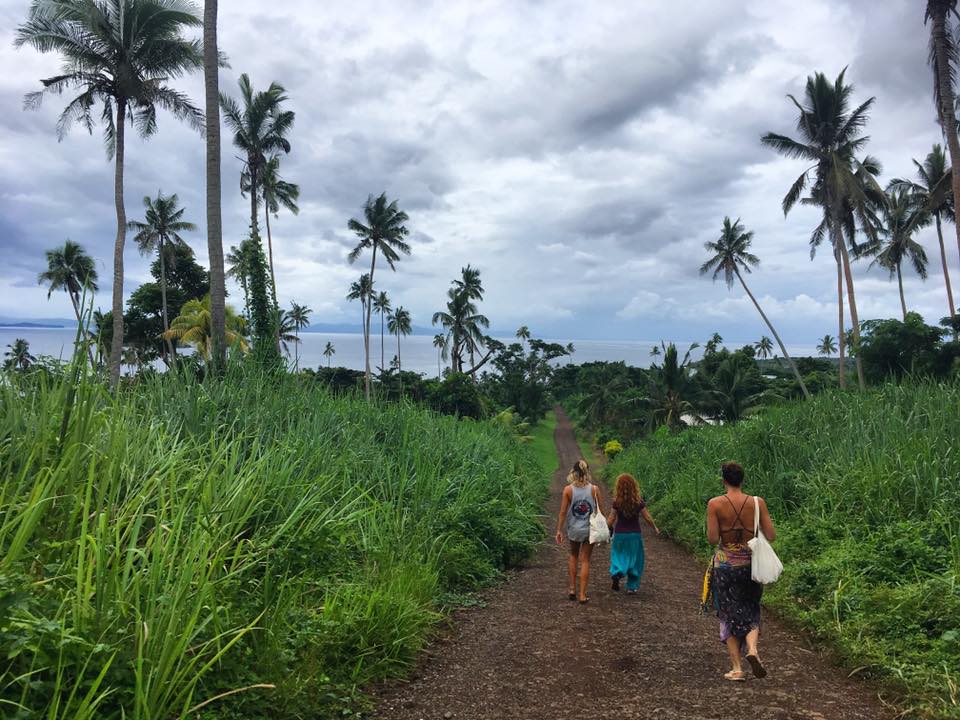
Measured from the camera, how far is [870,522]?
6902mm

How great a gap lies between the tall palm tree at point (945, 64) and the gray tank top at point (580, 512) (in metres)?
16.4

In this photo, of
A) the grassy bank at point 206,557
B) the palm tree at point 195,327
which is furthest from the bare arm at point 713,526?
the palm tree at point 195,327

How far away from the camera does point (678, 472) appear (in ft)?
50.0

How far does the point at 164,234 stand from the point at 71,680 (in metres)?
37.5

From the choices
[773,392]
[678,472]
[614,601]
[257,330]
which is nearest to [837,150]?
[773,392]

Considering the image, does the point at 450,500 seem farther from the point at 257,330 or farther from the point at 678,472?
the point at 257,330

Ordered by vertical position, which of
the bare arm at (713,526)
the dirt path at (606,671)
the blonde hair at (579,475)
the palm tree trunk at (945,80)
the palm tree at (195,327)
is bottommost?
the dirt path at (606,671)

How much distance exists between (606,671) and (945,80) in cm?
1984

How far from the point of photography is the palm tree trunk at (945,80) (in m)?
16.7

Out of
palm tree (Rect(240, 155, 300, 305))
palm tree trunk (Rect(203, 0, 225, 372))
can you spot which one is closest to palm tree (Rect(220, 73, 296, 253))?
palm tree (Rect(240, 155, 300, 305))

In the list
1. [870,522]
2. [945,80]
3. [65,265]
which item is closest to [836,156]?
[945,80]

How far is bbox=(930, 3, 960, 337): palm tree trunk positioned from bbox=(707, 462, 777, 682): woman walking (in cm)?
1716

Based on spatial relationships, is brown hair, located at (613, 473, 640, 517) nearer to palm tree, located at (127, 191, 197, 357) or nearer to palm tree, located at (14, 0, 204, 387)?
palm tree, located at (14, 0, 204, 387)

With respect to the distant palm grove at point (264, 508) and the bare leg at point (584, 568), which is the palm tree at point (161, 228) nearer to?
the distant palm grove at point (264, 508)
